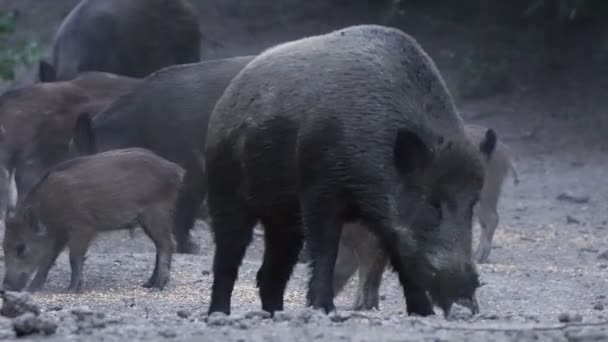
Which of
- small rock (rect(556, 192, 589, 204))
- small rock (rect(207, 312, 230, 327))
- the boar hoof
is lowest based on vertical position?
small rock (rect(556, 192, 589, 204))

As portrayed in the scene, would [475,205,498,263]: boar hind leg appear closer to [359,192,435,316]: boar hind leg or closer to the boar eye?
the boar eye

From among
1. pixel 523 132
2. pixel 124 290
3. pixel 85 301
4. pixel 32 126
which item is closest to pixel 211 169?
pixel 85 301

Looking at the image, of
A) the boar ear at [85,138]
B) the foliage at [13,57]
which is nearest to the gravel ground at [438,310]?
the boar ear at [85,138]

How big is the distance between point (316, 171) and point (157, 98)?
15.1 feet

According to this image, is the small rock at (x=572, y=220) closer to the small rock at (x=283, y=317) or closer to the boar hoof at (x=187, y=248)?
the boar hoof at (x=187, y=248)

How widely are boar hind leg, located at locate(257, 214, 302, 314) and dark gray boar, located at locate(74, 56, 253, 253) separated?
3.32 meters

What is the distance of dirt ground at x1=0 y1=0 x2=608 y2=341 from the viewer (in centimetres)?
518

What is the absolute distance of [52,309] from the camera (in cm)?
734

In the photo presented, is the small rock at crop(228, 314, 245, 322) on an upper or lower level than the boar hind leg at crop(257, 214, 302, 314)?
upper

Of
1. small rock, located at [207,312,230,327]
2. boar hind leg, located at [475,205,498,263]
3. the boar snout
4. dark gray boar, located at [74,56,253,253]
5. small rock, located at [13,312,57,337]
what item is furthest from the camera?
boar hind leg, located at [475,205,498,263]

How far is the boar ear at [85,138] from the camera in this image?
1047 cm

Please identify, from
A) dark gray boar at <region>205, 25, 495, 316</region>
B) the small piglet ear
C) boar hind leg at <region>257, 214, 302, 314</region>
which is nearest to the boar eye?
the small piglet ear

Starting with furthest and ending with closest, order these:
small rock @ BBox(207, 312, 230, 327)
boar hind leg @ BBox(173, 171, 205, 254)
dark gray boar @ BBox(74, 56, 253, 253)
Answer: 1. boar hind leg @ BBox(173, 171, 205, 254)
2. dark gray boar @ BBox(74, 56, 253, 253)
3. small rock @ BBox(207, 312, 230, 327)

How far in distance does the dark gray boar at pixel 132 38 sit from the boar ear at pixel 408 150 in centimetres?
689
